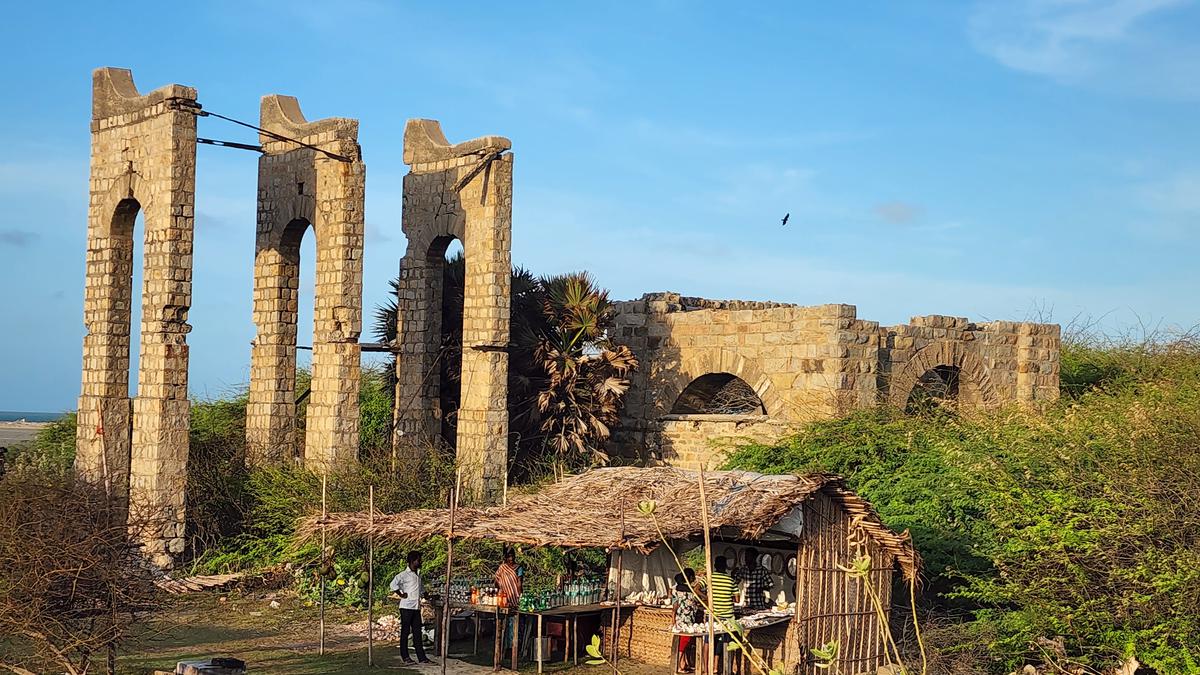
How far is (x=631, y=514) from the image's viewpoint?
525 inches

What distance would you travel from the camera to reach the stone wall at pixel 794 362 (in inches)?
800

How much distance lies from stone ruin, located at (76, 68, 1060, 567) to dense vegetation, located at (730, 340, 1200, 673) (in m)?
2.84

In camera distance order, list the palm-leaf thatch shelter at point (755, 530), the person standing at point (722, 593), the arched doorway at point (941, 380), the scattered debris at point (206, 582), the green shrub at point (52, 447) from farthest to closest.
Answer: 1. the green shrub at point (52, 447)
2. the arched doorway at point (941, 380)
3. the scattered debris at point (206, 582)
4. the person standing at point (722, 593)
5. the palm-leaf thatch shelter at point (755, 530)

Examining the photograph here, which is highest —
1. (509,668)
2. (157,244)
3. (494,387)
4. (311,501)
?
(157,244)

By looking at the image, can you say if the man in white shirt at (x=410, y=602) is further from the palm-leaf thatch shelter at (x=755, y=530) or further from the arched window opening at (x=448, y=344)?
the arched window opening at (x=448, y=344)

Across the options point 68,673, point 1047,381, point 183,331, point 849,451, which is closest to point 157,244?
point 183,331

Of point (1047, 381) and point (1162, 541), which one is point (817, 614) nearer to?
point (1162, 541)

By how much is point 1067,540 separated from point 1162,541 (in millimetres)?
918

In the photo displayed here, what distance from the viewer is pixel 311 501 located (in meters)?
19.1

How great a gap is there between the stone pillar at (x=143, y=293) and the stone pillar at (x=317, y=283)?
2.06m

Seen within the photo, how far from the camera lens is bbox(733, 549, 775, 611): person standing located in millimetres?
13969

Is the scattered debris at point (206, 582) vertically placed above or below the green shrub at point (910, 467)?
below

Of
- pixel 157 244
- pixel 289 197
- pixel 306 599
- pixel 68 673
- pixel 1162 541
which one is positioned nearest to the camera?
pixel 68 673

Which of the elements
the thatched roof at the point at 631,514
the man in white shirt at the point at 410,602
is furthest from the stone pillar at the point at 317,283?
the man in white shirt at the point at 410,602
